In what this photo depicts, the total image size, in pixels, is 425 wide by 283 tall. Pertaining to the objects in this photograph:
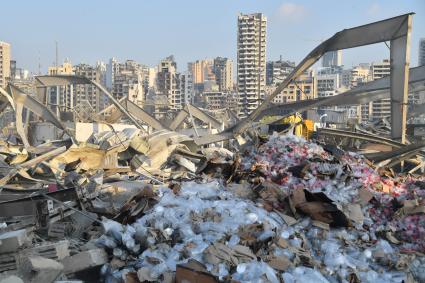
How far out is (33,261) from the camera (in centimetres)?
413

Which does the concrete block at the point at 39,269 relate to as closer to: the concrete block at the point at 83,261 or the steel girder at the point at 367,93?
the concrete block at the point at 83,261

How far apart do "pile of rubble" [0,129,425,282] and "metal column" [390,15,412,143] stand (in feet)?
8.73

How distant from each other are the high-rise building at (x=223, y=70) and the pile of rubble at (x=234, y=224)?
3612 inches

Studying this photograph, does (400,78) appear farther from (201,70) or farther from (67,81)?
(201,70)

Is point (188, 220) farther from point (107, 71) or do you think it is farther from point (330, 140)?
point (107, 71)

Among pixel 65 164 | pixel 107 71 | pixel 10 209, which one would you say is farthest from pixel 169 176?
pixel 107 71

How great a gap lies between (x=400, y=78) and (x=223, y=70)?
90896 millimetres

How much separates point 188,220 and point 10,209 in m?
2.47

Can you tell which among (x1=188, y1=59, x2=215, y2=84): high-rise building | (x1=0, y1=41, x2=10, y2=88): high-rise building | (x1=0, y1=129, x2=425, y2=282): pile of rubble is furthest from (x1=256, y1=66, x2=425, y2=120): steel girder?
(x1=188, y1=59, x2=215, y2=84): high-rise building

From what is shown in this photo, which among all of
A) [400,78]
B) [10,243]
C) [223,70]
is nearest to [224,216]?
[10,243]

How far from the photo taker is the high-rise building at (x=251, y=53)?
219ft

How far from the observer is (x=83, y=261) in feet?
14.8

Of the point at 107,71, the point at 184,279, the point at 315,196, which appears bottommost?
the point at 184,279

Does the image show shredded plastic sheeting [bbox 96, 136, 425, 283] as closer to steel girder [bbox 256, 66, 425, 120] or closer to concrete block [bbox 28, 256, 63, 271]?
concrete block [bbox 28, 256, 63, 271]
